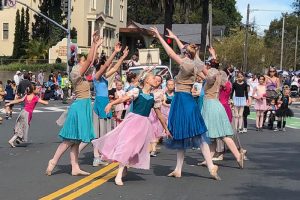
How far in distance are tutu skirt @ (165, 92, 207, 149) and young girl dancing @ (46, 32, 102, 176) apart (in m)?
1.35

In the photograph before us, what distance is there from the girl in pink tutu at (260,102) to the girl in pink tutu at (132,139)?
11.4m

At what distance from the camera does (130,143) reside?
9.43m

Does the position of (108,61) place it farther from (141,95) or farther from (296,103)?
(296,103)

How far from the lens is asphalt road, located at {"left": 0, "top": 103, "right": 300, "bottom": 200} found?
8.77 meters

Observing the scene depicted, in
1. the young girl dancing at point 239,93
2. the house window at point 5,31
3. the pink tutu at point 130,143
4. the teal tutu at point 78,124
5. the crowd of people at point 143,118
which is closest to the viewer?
the pink tutu at point 130,143

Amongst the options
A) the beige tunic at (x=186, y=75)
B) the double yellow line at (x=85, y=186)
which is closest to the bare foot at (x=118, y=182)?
the double yellow line at (x=85, y=186)

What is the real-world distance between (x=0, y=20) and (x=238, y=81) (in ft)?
145

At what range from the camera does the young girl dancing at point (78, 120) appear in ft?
32.7

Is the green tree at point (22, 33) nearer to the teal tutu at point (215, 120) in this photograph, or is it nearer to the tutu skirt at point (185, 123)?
the teal tutu at point (215, 120)

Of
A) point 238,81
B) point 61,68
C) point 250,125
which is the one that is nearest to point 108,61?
point 238,81

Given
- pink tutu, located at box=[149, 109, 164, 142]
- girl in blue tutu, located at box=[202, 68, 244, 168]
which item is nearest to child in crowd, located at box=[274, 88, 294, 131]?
pink tutu, located at box=[149, 109, 164, 142]

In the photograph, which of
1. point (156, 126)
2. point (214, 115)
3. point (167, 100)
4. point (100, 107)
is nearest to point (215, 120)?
point (214, 115)

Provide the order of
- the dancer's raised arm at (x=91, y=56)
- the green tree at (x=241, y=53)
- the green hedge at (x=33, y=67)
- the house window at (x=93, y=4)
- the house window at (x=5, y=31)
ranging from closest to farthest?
the dancer's raised arm at (x=91, y=56)
the green hedge at (x=33, y=67)
the house window at (x=93, y=4)
the house window at (x=5, y=31)
the green tree at (x=241, y=53)

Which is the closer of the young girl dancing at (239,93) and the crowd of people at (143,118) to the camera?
the crowd of people at (143,118)
